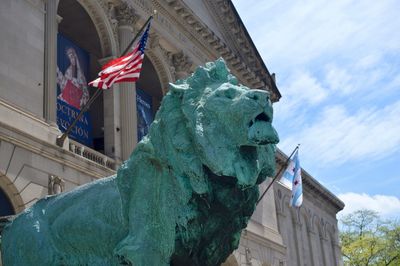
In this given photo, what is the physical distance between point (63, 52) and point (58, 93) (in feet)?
6.58

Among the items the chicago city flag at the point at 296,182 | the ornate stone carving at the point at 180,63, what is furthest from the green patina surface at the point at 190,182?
the ornate stone carving at the point at 180,63

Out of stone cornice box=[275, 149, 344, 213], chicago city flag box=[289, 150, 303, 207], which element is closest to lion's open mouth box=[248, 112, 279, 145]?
chicago city flag box=[289, 150, 303, 207]

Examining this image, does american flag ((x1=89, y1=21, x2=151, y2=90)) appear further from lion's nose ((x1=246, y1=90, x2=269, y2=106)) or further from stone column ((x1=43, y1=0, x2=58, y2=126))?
lion's nose ((x1=246, y1=90, x2=269, y2=106))

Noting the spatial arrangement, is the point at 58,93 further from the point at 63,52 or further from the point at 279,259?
the point at 279,259

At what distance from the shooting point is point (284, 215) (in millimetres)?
40250

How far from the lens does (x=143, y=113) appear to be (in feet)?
83.6

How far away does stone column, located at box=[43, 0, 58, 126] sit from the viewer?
17.8 m

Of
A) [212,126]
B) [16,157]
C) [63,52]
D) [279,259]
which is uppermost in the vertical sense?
[63,52]

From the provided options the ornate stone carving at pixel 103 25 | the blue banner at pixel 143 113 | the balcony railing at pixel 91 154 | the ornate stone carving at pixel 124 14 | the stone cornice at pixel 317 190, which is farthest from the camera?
the stone cornice at pixel 317 190

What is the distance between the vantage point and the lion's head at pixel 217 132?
11.9 ft

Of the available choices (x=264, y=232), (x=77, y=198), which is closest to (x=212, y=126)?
(x=77, y=198)

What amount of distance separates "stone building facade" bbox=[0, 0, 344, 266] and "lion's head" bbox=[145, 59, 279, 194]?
12.0 meters

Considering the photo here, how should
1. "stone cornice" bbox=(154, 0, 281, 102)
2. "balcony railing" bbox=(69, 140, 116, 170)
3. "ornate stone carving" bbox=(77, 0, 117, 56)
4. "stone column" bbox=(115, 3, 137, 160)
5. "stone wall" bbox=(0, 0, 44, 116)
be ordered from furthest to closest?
"stone cornice" bbox=(154, 0, 281, 102) → "ornate stone carving" bbox=(77, 0, 117, 56) → "stone column" bbox=(115, 3, 137, 160) → "balcony railing" bbox=(69, 140, 116, 170) → "stone wall" bbox=(0, 0, 44, 116)

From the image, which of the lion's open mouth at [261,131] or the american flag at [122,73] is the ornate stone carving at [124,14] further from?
the lion's open mouth at [261,131]
